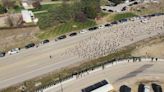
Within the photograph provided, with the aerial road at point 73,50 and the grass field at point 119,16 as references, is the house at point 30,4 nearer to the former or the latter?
the grass field at point 119,16

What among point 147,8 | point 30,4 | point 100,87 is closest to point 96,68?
point 100,87

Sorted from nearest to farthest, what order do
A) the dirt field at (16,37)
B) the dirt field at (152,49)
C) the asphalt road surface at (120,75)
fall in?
the asphalt road surface at (120,75) < the dirt field at (152,49) < the dirt field at (16,37)

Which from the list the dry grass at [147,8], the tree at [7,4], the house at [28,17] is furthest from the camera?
the tree at [7,4]

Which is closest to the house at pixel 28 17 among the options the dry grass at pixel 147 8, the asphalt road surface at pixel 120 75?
the dry grass at pixel 147 8

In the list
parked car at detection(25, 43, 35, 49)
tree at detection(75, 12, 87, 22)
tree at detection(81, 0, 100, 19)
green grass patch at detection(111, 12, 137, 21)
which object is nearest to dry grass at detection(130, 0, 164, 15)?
green grass patch at detection(111, 12, 137, 21)

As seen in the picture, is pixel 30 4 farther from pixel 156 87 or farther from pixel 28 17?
pixel 156 87

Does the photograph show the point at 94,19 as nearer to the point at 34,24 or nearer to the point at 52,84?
the point at 34,24

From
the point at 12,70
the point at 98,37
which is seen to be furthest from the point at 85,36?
the point at 12,70
